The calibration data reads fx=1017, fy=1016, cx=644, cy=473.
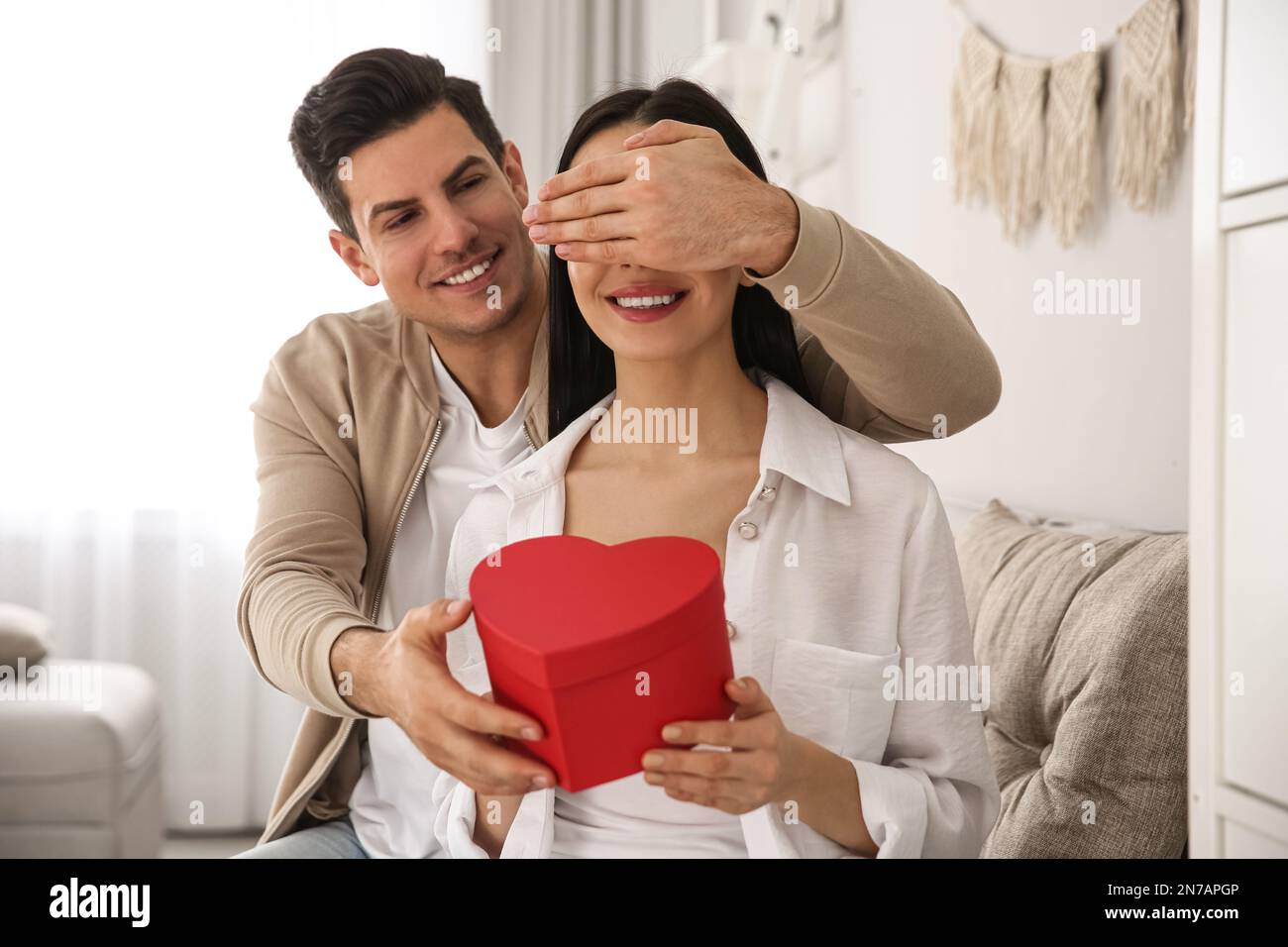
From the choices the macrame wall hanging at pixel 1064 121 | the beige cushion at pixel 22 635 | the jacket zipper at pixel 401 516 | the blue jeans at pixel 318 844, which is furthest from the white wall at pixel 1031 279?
the beige cushion at pixel 22 635

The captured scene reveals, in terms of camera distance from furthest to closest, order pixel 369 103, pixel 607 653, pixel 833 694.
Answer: pixel 369 103 → pixel 833 694 → pixel 607 653

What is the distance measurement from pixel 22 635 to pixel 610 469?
56 cm

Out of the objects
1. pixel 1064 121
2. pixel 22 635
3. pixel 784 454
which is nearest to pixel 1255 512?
pixel 784 454

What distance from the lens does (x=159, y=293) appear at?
102 centimetres

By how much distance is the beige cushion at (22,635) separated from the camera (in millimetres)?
868

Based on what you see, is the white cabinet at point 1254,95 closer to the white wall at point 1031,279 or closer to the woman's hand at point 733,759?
the white wall at point 1031,279

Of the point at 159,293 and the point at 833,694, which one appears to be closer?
the point at 833,694

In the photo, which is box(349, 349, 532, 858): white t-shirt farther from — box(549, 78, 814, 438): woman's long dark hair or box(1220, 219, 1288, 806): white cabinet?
box(1220, 219, 1288, 806): white cabinet

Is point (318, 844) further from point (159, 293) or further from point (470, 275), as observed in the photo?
point (159, 293)

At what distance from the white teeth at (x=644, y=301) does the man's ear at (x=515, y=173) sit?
20 centimetres

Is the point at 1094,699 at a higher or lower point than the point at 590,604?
lower

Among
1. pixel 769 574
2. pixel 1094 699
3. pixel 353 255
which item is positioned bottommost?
pixel 1094 699

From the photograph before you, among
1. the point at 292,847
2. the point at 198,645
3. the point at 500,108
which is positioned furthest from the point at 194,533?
the point at 500,108

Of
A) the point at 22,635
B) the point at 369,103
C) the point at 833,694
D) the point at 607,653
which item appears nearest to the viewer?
the point at 607,653
